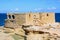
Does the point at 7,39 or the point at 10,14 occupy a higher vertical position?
the point at 10,14


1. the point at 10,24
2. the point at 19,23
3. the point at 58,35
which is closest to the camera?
the point at 58,35

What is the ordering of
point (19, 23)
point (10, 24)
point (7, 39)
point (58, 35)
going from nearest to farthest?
point (58, 35), point (7, 39), point (19, 23), point (10, 24)

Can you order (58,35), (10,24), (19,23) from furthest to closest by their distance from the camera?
(10,24), (19,23), (58,35)

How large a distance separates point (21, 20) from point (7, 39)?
29.1 feet

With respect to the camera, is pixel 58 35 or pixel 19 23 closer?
pixel 58 35

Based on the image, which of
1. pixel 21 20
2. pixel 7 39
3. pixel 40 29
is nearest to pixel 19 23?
pixel 21 20

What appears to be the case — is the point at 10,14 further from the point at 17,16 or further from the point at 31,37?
the point at 31,37

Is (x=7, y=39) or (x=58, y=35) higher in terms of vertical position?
(x=58, y=35)

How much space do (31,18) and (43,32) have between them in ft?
86.0

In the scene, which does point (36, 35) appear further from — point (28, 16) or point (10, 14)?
point (10, 14)

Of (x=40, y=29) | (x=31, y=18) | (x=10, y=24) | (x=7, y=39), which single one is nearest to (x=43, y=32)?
(x=40, y=29)

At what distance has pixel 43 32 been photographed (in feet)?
35.8

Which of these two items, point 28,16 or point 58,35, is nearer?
point 58,35

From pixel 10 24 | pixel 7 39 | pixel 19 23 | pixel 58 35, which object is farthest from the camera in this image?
pixel 10 24
